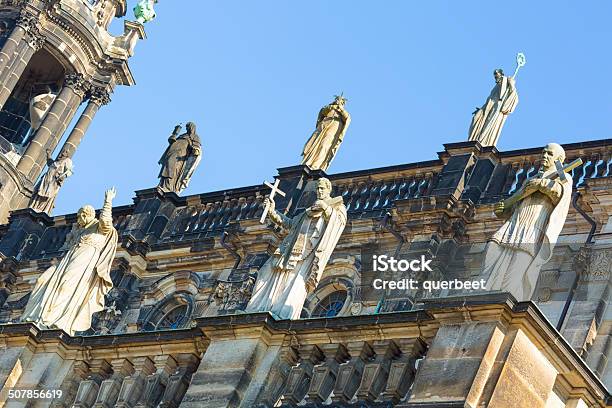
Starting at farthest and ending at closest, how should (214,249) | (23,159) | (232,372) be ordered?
1. (23,159)
2. (214,249)
3. (232,372)

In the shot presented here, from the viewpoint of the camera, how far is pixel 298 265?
19.5m

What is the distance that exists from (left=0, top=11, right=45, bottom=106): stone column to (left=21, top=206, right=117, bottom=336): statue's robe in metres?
17.5

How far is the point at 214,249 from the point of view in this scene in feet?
94.4

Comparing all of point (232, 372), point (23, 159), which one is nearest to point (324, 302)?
point (232, 372)

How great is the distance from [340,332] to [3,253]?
16133mm

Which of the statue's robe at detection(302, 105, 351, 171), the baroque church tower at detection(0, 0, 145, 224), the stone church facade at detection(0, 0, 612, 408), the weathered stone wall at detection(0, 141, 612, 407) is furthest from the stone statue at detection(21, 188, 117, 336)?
the baroque church tower at detection(0, 0, 145, 224)

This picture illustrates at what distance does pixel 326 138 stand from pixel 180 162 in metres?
4.61

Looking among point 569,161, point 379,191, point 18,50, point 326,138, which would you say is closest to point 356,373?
point 569,161

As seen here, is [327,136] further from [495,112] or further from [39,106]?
[39,106]

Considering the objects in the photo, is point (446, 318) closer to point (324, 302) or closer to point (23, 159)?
point (324, 302)

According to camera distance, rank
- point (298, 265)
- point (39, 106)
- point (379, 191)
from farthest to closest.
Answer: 1. point (39, 106)
2. point (379, 191)
3. point (298, 265)

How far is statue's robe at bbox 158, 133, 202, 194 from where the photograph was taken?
31.4m

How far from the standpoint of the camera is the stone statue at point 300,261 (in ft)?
63.2

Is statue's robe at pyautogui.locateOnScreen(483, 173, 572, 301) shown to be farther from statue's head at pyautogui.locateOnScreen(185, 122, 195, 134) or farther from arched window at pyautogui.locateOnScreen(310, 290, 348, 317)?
statue's head at pyautogui.locateOnScreen(185, 122, 195, 134)
